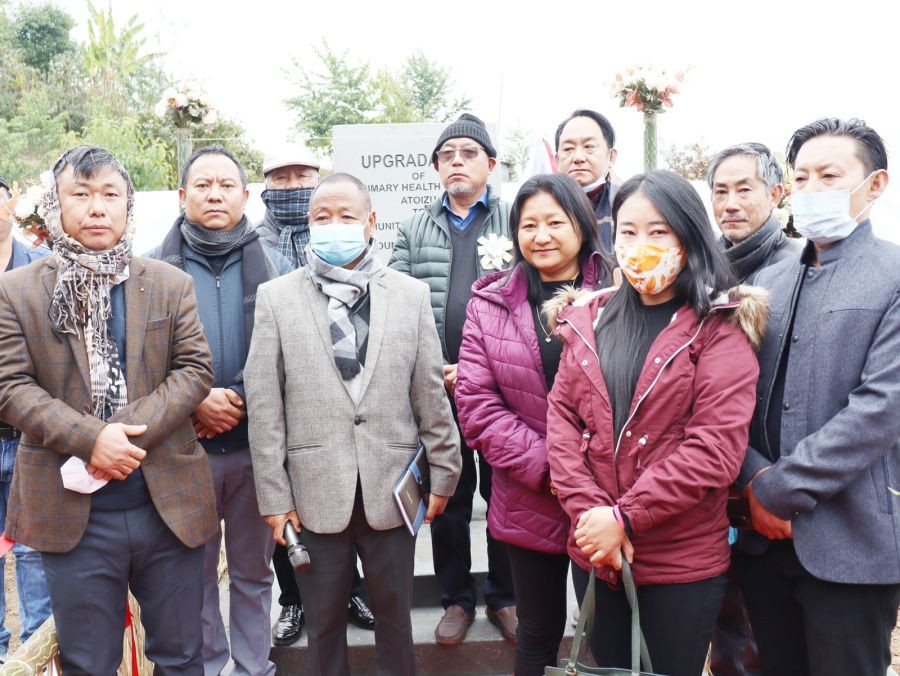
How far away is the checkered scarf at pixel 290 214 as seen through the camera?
417 centimetres

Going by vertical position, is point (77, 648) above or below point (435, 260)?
below

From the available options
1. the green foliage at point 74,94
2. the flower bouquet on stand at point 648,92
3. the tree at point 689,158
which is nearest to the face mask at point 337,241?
the flower bouquet on stand at point 648,92

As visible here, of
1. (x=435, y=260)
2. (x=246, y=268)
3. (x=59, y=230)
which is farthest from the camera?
(x=435, y=260)

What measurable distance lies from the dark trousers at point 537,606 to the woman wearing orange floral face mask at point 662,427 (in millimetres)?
365

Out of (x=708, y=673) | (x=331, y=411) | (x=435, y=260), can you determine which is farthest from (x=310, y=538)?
(x=708, y=673)

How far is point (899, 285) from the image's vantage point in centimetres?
219

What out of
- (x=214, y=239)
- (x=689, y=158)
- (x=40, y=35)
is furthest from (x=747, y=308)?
(x=40, y=35)

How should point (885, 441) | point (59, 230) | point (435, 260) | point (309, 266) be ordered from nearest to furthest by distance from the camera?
1. point (885, 441)
2. point (59, 230)
3. point (309, 266)
4. point (435, 260)

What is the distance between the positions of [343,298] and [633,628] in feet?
5.03

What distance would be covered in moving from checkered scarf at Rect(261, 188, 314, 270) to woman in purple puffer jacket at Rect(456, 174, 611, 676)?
1.55 metres

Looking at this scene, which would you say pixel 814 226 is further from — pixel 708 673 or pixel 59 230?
pixel 59 230

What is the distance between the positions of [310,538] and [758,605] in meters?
1.58

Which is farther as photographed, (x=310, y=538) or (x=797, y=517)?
(x=310, y=538)

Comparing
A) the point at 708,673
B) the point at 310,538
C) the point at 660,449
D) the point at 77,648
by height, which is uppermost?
the point at 660,449
